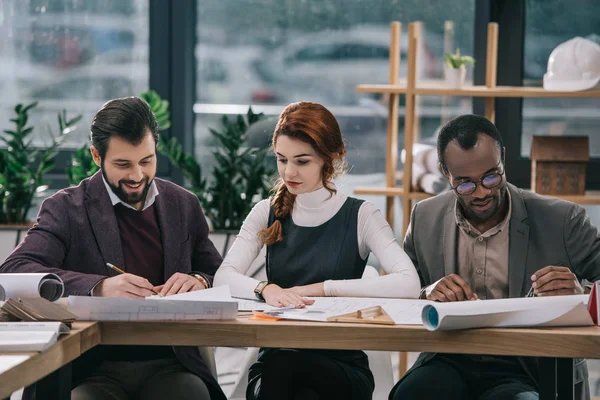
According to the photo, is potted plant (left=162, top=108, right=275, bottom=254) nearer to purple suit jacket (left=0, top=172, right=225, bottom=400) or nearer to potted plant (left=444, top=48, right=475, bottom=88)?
potted plant (left=444, top=48, right=475, bottom=88)

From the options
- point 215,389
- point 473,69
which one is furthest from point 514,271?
point 473,69

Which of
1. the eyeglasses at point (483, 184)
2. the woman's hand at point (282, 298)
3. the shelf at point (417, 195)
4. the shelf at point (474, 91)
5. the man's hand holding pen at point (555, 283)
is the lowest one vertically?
the woman's hand at point (282, 298)

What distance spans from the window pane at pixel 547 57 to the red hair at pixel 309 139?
2313 mm

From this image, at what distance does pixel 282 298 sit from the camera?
7.54 feet

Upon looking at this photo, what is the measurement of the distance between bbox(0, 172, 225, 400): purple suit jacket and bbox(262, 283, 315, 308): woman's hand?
10.6 inches

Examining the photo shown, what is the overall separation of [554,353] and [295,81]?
10.6ft

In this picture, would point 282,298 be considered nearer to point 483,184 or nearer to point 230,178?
point 483,184

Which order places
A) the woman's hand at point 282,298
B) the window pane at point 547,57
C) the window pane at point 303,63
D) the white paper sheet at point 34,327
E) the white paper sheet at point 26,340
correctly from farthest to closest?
the window pane at point 303,63, the window pane at point 547,57, the woman's hand at point 282,298, the white paper sheet at point 34,327, the white paper sheet at point 26,340

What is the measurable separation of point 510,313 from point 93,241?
1.19m

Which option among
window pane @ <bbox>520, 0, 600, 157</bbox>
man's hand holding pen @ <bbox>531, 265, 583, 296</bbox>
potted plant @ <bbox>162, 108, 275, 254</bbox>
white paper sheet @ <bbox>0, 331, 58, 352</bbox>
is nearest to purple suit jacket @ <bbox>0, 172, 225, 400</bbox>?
white paper sheet @ <bbox>0, 331, 58, 352</bbox>

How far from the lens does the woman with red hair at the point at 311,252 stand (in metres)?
2.30

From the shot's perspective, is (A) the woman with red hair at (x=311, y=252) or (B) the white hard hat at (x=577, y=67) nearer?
(A) the woman with red hair at (x=311, y=252)

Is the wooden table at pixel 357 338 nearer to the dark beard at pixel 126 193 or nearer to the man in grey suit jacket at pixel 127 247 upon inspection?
the man in grey suit jacket at pixel 127 247

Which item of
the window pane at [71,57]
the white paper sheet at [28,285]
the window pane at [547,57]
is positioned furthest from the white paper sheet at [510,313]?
the window pane at [71,57]
